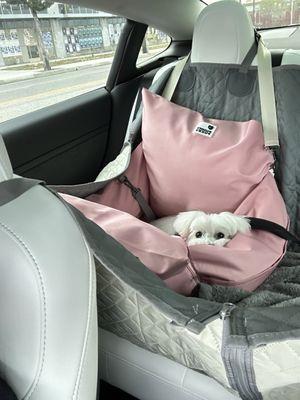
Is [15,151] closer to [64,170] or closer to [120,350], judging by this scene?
[64,170]

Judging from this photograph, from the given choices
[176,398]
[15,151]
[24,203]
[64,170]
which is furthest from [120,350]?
[64,170]

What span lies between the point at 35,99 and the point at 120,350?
1.14m

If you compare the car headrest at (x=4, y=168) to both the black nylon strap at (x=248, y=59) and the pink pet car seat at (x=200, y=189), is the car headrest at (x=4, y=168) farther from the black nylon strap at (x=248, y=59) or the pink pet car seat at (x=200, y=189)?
the black nylon strap at (x=248, y=59)

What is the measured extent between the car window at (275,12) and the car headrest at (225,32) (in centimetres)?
42

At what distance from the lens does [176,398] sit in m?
0.83

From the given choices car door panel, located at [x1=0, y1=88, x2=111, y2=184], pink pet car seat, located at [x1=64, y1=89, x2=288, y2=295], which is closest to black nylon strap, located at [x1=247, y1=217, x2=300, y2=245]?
pink pet car seat, located at [x1=64, y1=89, x2=288, y2=295]

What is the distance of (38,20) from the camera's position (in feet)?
5.06

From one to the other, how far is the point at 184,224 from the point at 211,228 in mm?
86

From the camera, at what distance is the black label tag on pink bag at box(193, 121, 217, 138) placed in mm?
1337

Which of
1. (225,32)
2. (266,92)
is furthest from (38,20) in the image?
(266,92)

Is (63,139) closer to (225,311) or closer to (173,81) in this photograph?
(173,81)

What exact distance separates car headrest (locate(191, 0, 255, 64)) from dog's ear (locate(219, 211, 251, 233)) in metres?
0.56

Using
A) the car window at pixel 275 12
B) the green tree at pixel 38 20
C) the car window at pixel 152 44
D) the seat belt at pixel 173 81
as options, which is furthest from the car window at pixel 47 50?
the car window at pixel 275 12

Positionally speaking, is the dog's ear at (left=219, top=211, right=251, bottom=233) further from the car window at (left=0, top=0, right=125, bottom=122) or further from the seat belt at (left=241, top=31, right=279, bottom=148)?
the car window at (left=0, top=0, right=125, bottom=122)
